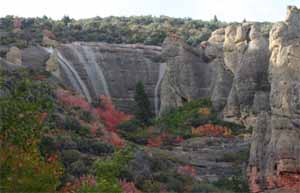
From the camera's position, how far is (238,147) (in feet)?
152

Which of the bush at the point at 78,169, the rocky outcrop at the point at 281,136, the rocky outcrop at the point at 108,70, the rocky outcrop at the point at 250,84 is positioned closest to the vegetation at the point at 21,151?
the bush at the point at 78,169

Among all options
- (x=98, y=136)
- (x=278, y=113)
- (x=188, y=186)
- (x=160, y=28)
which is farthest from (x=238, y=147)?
(x=160, y=28)

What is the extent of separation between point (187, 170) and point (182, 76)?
20585mm

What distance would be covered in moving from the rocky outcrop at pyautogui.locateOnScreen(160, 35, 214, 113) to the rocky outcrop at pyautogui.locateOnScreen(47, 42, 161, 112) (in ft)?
12.3

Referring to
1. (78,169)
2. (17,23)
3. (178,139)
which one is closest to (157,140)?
(178,139)

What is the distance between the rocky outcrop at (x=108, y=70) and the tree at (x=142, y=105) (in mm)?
2888

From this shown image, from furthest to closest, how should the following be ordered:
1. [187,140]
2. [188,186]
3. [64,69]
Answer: [64,69], [187,140], [188,186]

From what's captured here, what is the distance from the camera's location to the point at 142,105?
5812 centimetres

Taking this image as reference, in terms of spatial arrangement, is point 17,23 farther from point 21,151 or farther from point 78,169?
point 21,151

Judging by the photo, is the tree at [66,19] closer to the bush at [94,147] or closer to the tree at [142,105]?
the tree at [142,105]

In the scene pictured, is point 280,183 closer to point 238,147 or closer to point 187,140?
point 238,147

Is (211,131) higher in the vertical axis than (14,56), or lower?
lower

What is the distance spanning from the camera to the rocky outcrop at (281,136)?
120 feet

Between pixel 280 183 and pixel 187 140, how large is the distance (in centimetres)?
1328
